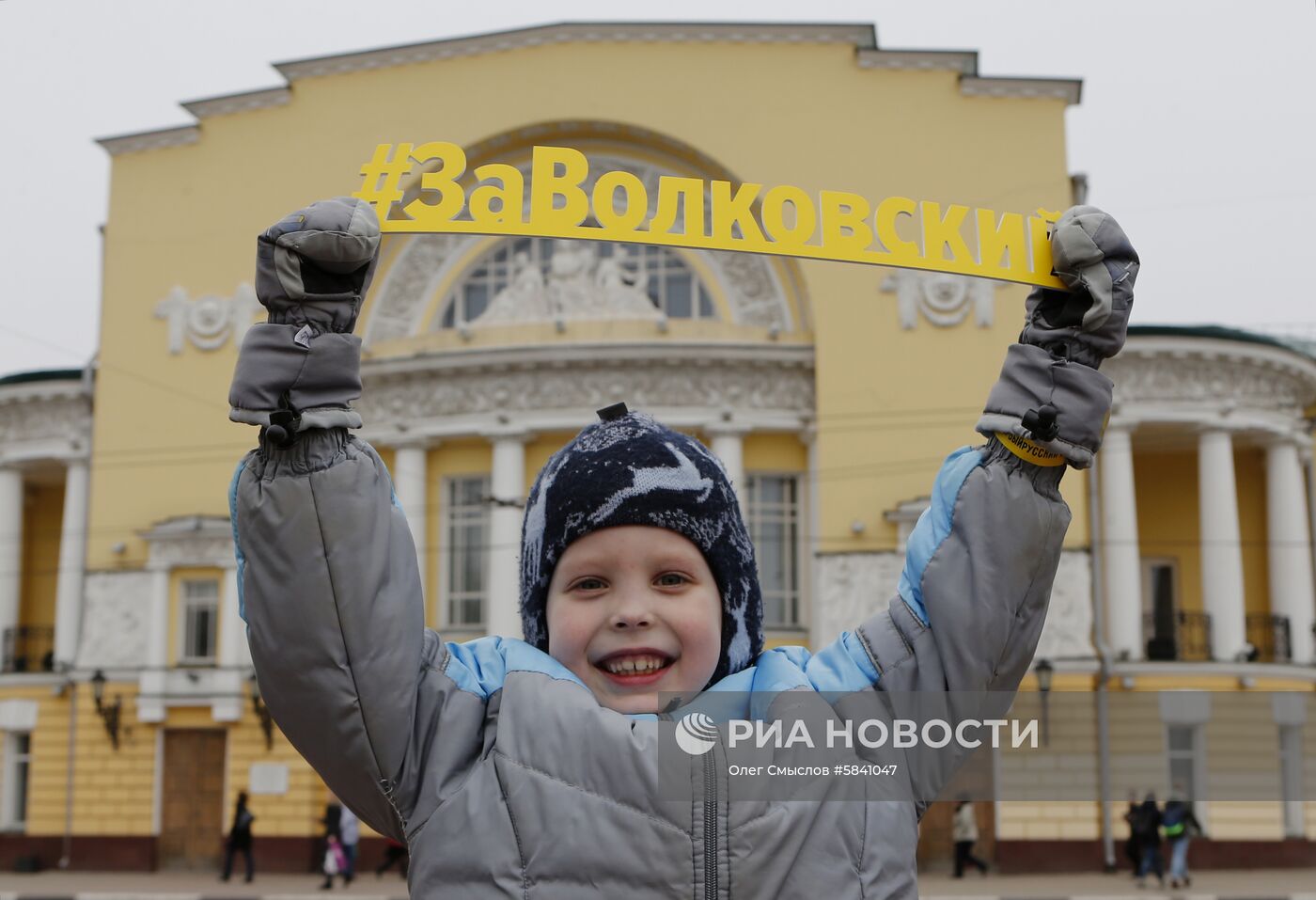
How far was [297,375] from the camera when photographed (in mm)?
1941

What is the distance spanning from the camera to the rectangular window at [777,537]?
2088cm

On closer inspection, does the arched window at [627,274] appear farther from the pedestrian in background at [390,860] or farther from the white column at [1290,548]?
the white column at [1290,548]

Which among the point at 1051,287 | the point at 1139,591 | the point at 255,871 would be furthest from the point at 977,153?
the point at 1051,287

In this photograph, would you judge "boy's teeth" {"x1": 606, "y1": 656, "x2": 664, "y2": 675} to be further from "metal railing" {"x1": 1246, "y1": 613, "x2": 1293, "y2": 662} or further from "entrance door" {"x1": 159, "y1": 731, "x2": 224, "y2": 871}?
"metal railing" {"x1": 1246, "y1": 613, "x2": 1293, "y2": 662}

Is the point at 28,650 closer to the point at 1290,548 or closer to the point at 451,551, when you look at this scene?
the point at 451,551

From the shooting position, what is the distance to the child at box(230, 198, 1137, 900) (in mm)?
1982

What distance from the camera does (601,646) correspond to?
222cm

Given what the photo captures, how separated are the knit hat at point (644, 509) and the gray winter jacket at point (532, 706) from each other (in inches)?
5.8

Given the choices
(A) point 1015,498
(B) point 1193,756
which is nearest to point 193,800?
(B) point 1193,756

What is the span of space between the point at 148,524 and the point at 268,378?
21473mm

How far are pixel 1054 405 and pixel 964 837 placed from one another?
17.7 metres

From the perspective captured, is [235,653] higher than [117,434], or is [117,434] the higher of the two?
[117,434]

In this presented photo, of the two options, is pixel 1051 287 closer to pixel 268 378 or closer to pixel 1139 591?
pixel 268 378

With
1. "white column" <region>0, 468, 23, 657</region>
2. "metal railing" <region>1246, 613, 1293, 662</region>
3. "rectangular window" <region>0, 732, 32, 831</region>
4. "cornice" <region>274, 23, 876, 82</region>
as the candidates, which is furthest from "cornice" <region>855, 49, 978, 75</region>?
"rectangular window" <region>0, 732, 32, 831</region>
